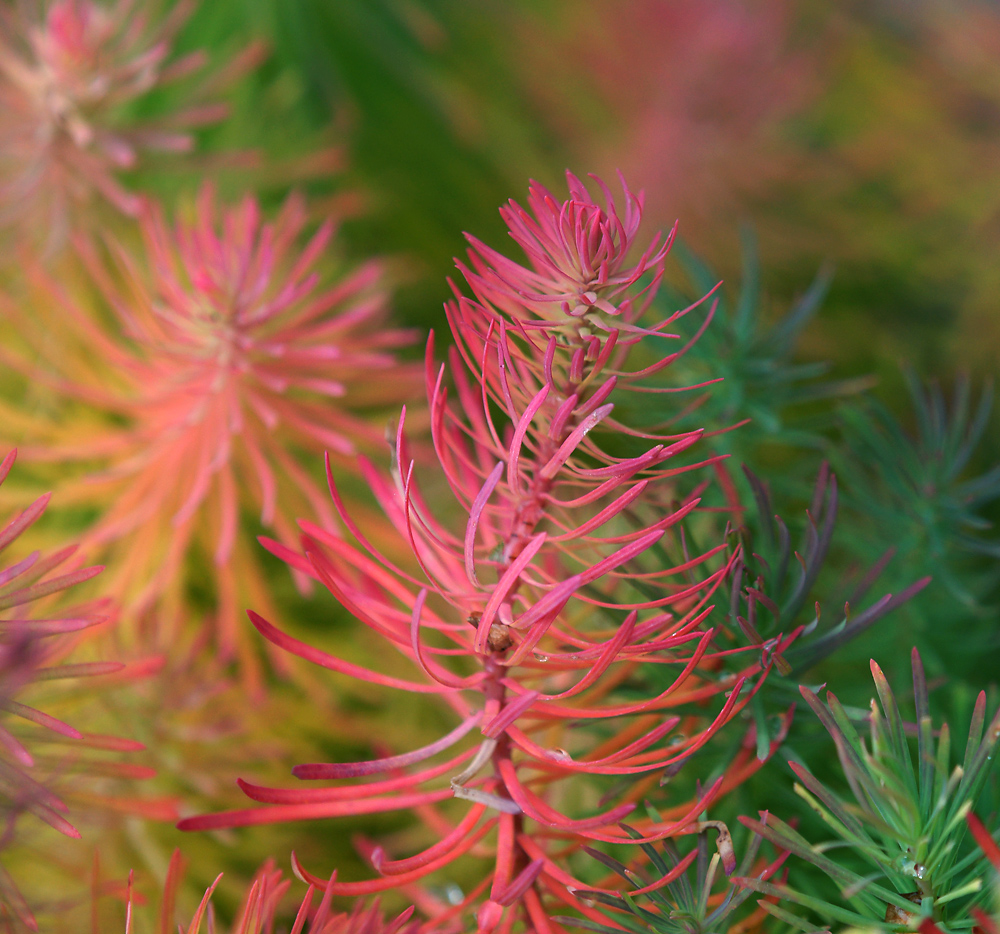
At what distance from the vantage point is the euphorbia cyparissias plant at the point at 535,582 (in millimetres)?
153

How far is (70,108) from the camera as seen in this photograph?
27cm

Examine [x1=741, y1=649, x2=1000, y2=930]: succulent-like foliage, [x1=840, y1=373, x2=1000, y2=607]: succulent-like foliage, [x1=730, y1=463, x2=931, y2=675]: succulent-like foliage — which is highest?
[x1=840, y1=373, x2=1000, y2=607]: succulent-like foliage

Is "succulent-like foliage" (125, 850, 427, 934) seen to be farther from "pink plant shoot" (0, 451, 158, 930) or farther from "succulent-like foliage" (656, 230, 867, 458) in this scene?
"succulent-like foliage" (656, 230, 867, 458)

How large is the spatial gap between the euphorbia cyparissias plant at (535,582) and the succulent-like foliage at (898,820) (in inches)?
0.7

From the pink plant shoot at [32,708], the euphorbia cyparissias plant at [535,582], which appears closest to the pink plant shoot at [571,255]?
the euphorbia cyparissias plant at [535,582]

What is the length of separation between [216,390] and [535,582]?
0.12 m

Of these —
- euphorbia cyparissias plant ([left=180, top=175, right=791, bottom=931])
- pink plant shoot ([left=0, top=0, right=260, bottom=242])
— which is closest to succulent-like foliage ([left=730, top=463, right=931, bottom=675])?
euphorbia cyparissias plant ([left=180, top=175, right=791, bottom=931])

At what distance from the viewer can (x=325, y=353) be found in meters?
0.22

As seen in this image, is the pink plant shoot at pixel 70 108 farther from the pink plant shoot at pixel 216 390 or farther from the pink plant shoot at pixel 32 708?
the pink plant shoot at pixel 32 708

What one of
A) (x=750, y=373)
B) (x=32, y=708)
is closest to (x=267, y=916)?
(x=32, y=708)

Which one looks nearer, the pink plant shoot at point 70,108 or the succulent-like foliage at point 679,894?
the succulent-like foliage at point 679,894

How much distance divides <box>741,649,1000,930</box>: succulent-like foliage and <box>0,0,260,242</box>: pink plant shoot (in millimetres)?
255

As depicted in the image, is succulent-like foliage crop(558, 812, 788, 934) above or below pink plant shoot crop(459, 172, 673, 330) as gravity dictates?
below

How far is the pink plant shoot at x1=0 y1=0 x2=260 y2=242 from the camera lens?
0.87 feet
